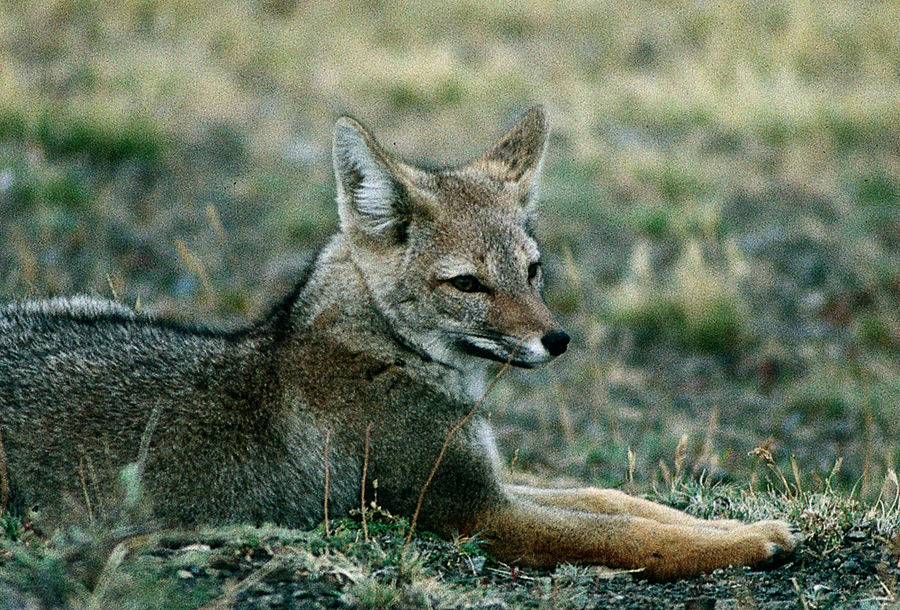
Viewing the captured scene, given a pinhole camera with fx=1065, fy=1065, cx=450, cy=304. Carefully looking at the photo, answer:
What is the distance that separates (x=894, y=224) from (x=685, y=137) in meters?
3.33

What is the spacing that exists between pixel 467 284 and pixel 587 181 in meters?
7.93

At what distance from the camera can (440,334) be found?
5082 mm

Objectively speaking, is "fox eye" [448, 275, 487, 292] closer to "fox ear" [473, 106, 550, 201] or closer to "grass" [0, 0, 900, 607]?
"fox ear" [473, 106, 550, 201]

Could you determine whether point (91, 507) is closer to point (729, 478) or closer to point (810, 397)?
point (729, 478)

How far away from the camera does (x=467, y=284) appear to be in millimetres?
5137

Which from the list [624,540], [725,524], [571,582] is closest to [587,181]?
[725,524]

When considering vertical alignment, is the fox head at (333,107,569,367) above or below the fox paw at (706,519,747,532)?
above

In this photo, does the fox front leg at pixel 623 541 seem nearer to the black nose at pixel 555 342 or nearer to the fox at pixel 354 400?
the fox at pixel 354 400

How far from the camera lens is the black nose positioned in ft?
15.8

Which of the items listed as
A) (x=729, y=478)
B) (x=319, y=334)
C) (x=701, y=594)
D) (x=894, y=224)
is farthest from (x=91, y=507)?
(x=894, y=224)

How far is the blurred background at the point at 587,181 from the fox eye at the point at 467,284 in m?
1.01

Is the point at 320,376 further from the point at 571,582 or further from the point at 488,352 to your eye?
the point at 571,582

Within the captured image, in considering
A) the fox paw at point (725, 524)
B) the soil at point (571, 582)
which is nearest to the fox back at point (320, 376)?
the soil at point (571, 582)

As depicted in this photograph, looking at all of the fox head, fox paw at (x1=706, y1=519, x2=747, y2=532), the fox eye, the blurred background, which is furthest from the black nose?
fox paw at (x1=706, y1=519, x2=747, y2=532)
